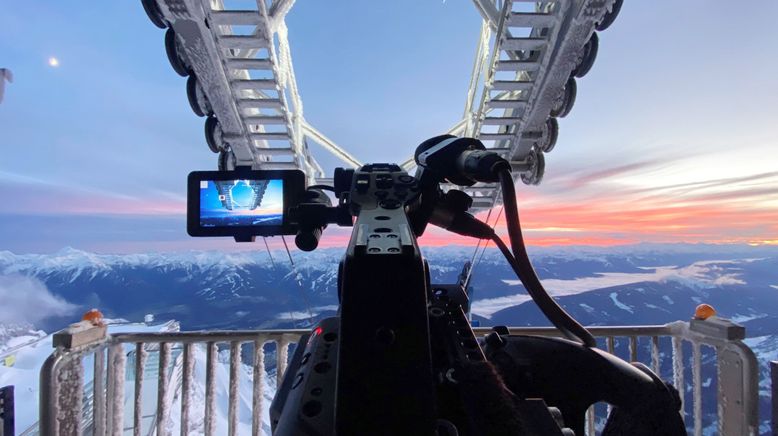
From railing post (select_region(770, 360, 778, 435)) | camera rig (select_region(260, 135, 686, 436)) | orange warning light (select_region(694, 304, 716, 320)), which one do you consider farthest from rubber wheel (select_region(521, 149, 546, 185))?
camera rig (select_region(260, 135, 686, 436))

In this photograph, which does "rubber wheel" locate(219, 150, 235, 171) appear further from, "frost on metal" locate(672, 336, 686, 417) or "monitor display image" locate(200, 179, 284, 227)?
"frost on metal" locate(672, 336, 686, 417)

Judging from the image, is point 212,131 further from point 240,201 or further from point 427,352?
point 427,352

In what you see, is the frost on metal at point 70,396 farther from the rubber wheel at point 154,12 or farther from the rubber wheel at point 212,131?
the rubber wheel at point 154,12

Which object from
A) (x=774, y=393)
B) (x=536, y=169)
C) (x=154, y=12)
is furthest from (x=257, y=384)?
(x=536, y=169)

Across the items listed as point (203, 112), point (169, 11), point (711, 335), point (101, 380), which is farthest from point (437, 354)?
point (203, 112)

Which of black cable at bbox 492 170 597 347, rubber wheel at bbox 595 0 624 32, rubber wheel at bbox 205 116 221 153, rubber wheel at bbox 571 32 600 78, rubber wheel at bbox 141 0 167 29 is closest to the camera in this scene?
black cable at bbox 492 170 597 347

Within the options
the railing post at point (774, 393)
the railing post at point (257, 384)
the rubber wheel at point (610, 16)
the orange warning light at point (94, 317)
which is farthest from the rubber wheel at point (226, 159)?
the railing post at point (774, 393)
